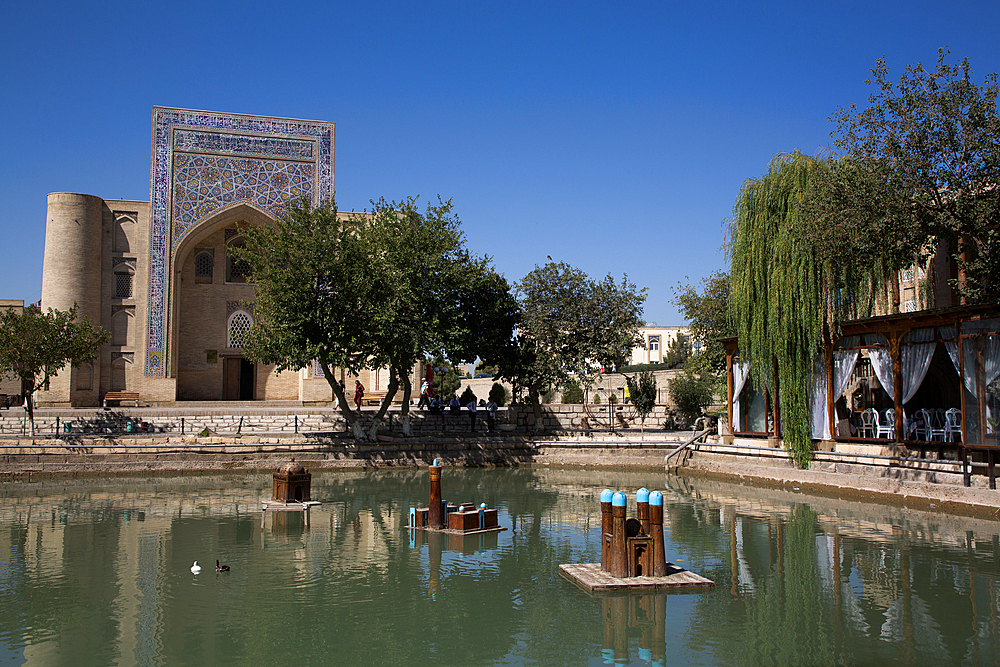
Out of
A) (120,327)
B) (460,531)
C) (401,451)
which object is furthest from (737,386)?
(120,327)

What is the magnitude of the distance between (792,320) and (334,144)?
20055 mm

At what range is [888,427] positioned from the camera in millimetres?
16188

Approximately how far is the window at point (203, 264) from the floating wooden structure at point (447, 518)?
2320cm

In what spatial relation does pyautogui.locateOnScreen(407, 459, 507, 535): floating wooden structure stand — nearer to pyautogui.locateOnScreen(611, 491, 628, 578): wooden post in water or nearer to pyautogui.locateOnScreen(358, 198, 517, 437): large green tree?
pyautogui.locateOnScreen(611, 491, 628, 578): wooden post in water

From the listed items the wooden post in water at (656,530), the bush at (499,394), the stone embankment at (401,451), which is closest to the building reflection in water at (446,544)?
the wooden post in water at (656,530)

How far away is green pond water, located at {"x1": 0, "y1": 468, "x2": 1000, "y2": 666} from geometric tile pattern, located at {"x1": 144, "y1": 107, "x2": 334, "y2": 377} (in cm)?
1570

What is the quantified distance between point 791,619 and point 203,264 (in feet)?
96.0

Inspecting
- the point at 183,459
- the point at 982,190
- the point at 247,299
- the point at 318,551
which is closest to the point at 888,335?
the point at 982,190

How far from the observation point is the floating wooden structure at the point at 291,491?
45.4 ft

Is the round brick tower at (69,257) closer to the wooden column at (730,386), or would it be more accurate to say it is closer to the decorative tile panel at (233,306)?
the decorative tile panel at (233,306)

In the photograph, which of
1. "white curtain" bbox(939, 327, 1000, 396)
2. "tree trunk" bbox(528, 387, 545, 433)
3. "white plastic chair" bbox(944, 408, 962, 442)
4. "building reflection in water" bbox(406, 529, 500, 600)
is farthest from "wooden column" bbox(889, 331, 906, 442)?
"tree trunk" bbox(528, 387, 545, 433)

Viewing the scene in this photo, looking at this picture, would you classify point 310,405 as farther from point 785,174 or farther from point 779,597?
point 779,597

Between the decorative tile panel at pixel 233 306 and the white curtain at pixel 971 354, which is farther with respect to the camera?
the decorative tile panel at pixel 233 306

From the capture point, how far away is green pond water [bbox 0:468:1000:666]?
261 inches
